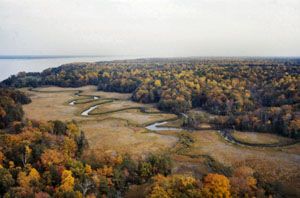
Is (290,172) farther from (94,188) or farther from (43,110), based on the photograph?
(43,110)

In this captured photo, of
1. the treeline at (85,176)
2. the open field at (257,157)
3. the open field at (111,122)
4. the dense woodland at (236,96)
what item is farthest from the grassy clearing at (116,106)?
the treeline at (85,176)

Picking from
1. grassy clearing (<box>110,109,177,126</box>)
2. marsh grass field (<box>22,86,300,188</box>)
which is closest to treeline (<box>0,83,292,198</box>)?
marsh grass field (<box>22,86,300,188</box>)

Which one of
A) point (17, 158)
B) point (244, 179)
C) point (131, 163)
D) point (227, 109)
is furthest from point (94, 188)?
point (227, 109)

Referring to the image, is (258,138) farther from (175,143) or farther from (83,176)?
(83,176)

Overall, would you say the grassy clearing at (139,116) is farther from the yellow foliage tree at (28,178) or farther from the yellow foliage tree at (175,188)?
the yellow foliage tree at (175,188)

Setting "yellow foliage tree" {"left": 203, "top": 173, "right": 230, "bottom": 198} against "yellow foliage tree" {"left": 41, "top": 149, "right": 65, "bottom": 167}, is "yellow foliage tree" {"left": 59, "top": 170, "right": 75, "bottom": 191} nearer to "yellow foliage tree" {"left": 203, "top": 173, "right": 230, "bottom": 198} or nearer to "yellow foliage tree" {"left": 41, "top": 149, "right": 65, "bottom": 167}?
"yellow foliage tree" {"left": 41, "top": 149, "right": 65, "bottom": 167}

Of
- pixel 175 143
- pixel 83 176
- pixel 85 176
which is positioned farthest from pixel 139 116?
pixel 85 176

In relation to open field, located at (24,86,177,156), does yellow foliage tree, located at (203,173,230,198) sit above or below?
above
